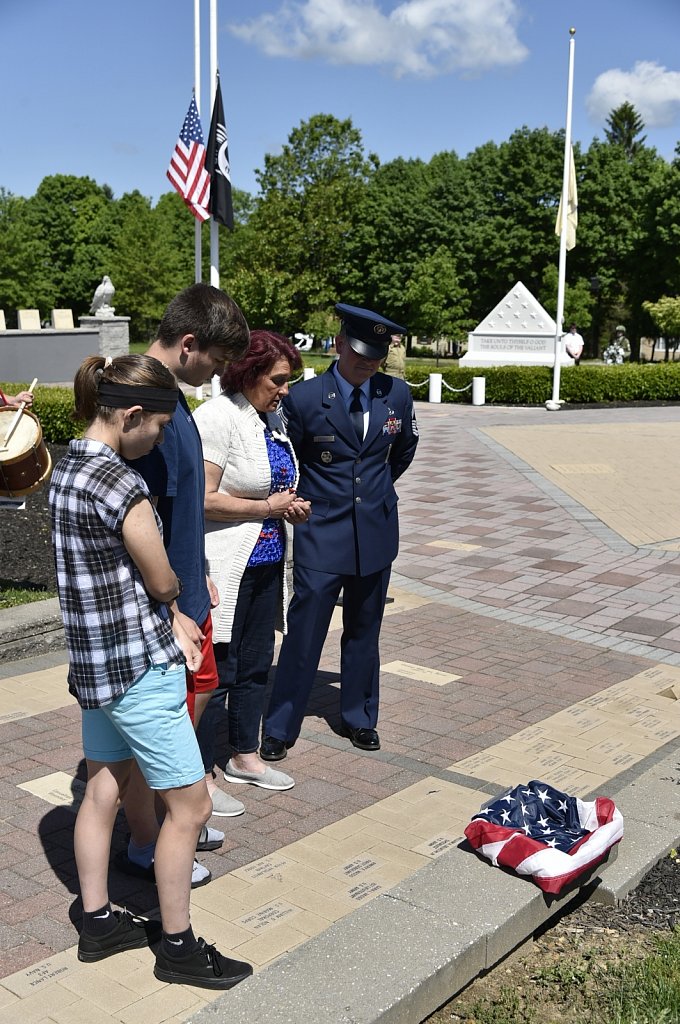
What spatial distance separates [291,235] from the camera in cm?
4809

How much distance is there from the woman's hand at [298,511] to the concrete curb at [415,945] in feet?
4.72

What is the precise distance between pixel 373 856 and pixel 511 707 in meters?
1.88

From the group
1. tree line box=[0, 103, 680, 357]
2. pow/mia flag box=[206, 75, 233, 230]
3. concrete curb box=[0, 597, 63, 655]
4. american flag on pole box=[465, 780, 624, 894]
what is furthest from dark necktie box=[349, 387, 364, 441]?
tree line box=[0, 103, 680, 357]

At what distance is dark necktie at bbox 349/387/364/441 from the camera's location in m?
4.55

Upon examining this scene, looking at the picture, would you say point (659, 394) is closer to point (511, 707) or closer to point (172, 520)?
point (511, 707)

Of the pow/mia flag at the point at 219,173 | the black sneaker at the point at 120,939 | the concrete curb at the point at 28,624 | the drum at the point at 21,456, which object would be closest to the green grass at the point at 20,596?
the concrete curb at the point at 28,624

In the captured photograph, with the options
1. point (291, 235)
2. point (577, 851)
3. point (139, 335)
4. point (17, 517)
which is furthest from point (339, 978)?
point (139, 335)

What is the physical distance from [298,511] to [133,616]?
152cm

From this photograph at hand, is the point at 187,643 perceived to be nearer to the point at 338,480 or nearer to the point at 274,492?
the point at 274,492

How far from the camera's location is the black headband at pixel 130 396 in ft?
8.64

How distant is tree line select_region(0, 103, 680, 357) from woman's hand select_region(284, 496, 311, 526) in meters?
42.8

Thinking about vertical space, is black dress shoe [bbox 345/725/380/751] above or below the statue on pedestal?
below

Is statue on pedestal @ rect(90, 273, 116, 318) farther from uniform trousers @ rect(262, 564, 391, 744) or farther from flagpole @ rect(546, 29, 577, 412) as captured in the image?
uniform trousers @ rect(262, 564, 391, 744)

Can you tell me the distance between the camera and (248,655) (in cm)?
421
